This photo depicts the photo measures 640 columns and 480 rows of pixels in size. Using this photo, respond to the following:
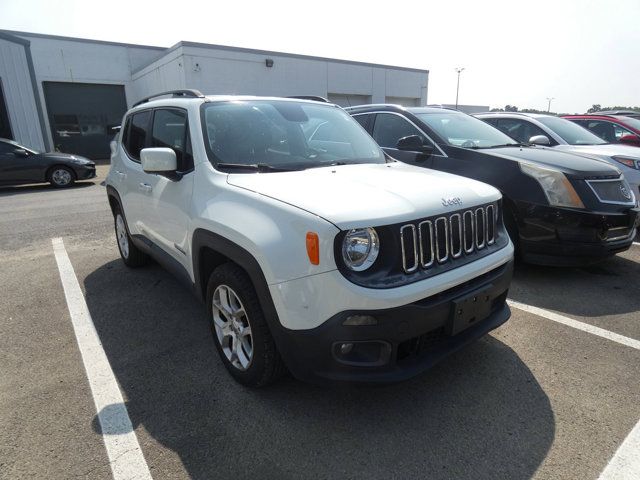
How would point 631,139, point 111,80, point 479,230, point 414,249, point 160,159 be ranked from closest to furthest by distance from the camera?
point 414,249
point 479,230
point 160,159
point 631,139
point 111,80

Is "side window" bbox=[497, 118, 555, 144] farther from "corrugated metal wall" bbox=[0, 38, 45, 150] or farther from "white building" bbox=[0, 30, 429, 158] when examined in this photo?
"corrugated metal wall" bbox=[0, 38, 45, 150]

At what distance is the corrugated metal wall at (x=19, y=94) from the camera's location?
A: 16.9 metres

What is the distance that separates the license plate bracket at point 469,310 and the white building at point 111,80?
18094mm

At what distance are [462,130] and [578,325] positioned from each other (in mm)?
2929

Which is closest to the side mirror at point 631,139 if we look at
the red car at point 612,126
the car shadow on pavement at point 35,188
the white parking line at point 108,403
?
the red car at point 612,126

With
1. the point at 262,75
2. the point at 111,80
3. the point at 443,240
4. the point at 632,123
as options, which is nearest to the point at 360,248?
the point at 443,240

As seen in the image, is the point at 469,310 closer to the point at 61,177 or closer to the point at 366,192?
the point at 366,192

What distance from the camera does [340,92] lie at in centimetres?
2548

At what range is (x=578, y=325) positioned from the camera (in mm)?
3453

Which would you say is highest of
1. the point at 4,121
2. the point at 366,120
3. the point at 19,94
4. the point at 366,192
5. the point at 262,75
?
the point at 262,75

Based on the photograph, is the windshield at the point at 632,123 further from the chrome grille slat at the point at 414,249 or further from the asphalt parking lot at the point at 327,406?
the chrome grille slat at the point at 414,249

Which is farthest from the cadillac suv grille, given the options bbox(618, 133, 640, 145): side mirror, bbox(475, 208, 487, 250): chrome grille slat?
bbox(618, 133, 640, 145): side mirror

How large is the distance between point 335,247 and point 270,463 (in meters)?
1.14

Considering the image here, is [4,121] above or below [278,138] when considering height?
above
